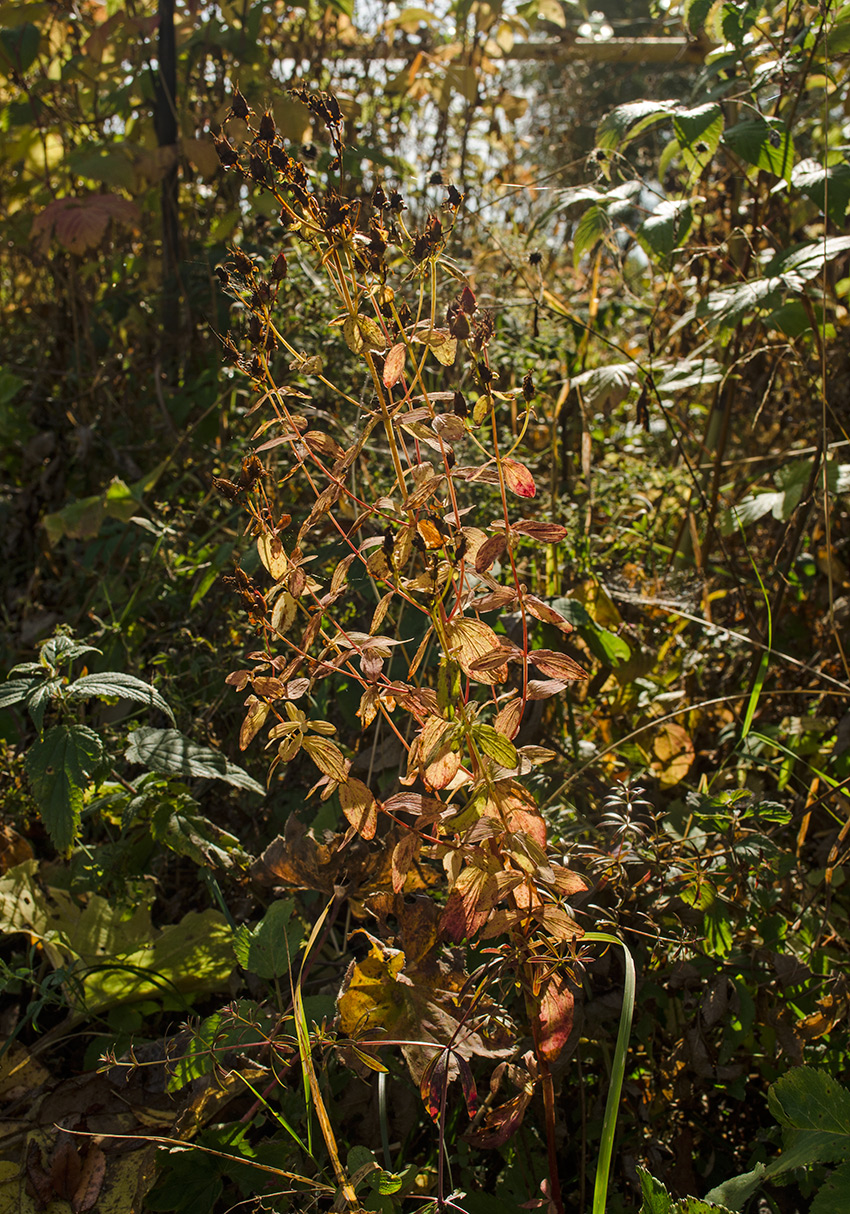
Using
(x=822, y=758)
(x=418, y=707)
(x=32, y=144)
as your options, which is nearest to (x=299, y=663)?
(x=418, y=707)

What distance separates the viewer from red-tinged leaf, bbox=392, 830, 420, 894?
3.10ft

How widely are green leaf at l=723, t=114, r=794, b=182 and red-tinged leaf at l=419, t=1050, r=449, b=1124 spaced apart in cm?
146

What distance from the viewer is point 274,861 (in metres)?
1.19

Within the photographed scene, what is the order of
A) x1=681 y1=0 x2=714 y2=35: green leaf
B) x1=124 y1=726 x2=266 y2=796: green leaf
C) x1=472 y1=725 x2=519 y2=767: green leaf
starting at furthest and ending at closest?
x1=681 y1=0 x2=714 y2=35: green leaf → x1=124 y1=726 x2=266 y2=796: green leaf → x1=472 y1=725 x2=519 y2=767: green leaf

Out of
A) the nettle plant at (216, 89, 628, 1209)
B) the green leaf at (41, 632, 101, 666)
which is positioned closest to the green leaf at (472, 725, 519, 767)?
the nettle plant at (216, 89, 628, 1209)

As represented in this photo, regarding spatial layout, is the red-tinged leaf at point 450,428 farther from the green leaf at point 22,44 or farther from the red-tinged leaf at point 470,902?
the green leaf at point 22,44

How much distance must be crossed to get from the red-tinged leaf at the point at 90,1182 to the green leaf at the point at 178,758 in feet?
1.57

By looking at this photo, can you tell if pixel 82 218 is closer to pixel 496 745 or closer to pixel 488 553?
pixel 488 553

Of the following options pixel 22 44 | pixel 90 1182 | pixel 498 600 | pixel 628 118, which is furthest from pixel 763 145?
pixel 22 44

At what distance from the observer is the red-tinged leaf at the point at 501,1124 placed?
96 cm

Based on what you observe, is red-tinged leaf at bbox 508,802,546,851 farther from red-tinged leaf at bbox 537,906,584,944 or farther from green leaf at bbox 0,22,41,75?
green leaf at bbox 0,22,41,75

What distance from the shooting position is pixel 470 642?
2.92ft

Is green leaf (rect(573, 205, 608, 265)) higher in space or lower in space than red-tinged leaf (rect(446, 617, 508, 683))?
higher

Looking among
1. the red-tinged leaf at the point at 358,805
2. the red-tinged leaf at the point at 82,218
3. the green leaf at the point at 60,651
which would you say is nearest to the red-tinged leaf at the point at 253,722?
the red-tinged leaf at the point at 358,805
